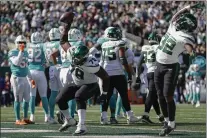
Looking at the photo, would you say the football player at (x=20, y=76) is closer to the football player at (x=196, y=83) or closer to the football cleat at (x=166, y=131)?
the football cleat at (x=166, y=131)

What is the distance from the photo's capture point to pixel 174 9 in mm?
31016

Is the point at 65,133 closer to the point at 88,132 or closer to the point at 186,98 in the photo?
the point at 88,132

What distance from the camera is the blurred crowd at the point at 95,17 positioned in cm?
2888

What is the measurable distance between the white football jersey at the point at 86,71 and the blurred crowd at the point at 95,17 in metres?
16.8

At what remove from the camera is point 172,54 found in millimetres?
9984

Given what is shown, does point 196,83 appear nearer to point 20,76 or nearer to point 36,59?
point 36,59

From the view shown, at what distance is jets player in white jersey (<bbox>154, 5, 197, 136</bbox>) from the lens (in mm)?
9844

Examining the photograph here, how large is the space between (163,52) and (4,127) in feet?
9.74

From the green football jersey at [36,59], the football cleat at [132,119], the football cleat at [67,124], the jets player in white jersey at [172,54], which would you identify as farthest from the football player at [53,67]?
the jets player in white jersey at [172,54]

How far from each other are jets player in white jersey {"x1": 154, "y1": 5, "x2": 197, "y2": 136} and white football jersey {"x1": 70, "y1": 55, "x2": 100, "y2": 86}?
0.90 m

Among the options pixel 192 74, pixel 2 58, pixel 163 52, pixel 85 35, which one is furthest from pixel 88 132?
pixel 85 35

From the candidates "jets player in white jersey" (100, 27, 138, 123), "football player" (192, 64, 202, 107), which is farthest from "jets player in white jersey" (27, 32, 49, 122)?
"football player" (192, 64, 202, 107)

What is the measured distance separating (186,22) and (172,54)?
0.48m

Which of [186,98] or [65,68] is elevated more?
[65,68]
